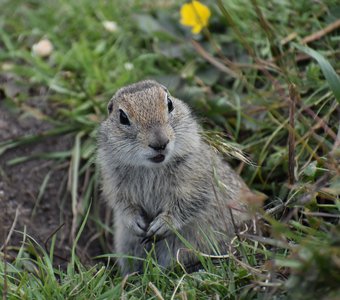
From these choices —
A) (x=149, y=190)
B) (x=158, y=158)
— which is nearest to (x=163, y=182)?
(x=149, y=190)

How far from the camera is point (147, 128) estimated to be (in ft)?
14.7

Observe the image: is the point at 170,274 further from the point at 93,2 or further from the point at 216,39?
the point at 93,2

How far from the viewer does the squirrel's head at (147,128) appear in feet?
14.6

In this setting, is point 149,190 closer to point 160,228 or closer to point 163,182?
point 163,182

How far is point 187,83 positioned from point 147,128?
80.0 inches

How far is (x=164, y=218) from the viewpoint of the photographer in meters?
4.74

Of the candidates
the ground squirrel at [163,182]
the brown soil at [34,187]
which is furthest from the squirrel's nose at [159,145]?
the brown soil at [34,187]

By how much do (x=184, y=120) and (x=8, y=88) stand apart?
2.55 m

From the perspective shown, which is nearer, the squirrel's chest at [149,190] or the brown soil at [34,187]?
the squirrel's chest at [149,190]

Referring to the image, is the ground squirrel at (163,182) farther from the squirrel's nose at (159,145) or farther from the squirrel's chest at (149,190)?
the squirrel's nose at (159,145)

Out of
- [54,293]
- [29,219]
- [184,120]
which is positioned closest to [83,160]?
[29,219]

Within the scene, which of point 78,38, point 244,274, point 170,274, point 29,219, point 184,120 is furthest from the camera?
point 78,38

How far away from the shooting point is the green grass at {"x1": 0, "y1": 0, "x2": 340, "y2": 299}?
13.5 ft

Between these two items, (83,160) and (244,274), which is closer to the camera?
(244,274)
